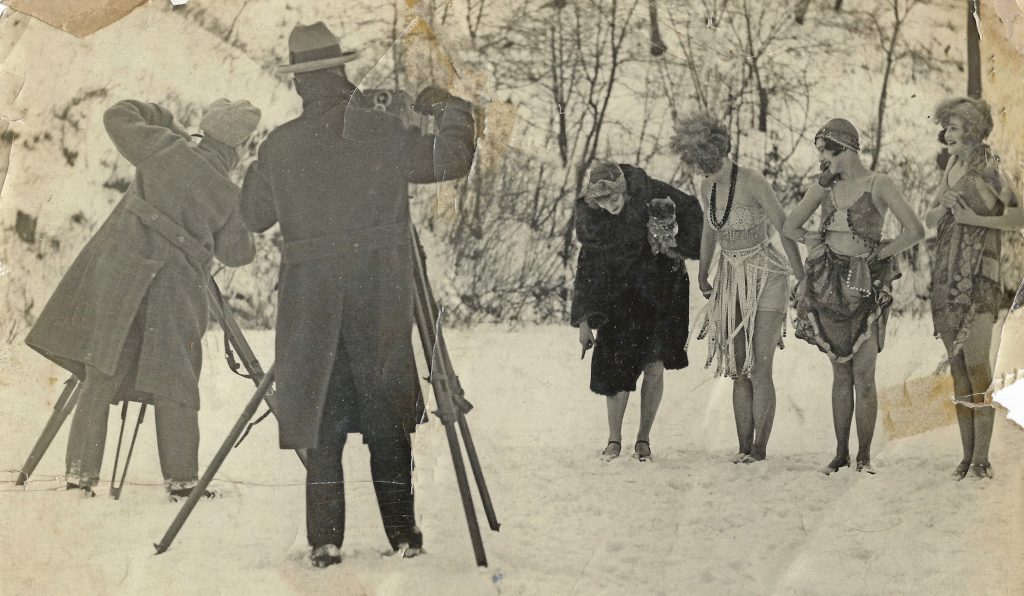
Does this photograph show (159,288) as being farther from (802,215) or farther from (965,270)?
(965,270)

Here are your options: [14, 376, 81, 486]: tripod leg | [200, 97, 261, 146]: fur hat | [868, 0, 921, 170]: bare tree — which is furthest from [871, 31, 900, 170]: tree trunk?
[14, 376, 81, 486]: tripod leg

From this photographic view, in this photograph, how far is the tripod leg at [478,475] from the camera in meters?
2.70

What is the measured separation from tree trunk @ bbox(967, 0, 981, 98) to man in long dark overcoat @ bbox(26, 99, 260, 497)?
176 cm

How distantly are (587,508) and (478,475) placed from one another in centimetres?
27

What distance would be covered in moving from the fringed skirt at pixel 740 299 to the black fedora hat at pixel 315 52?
107 centimetres

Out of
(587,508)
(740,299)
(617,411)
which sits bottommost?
(587,508)

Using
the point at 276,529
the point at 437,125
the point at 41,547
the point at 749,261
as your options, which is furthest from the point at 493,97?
the point at 41,547

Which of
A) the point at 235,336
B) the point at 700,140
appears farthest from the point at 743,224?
the point at 235,336

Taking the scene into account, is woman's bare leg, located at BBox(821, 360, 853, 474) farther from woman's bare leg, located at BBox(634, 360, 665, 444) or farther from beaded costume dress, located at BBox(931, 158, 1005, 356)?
woman's bare leg, located at BBox(634, 360, 665, 444)

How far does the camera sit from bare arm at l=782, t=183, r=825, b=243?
277cm

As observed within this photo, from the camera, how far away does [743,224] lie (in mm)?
2783

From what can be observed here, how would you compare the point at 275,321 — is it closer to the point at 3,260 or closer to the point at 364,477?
the point at 364,477

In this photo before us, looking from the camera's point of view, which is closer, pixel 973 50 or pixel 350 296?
pixel 350 296

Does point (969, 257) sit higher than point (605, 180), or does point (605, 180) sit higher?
point (605, 180)
